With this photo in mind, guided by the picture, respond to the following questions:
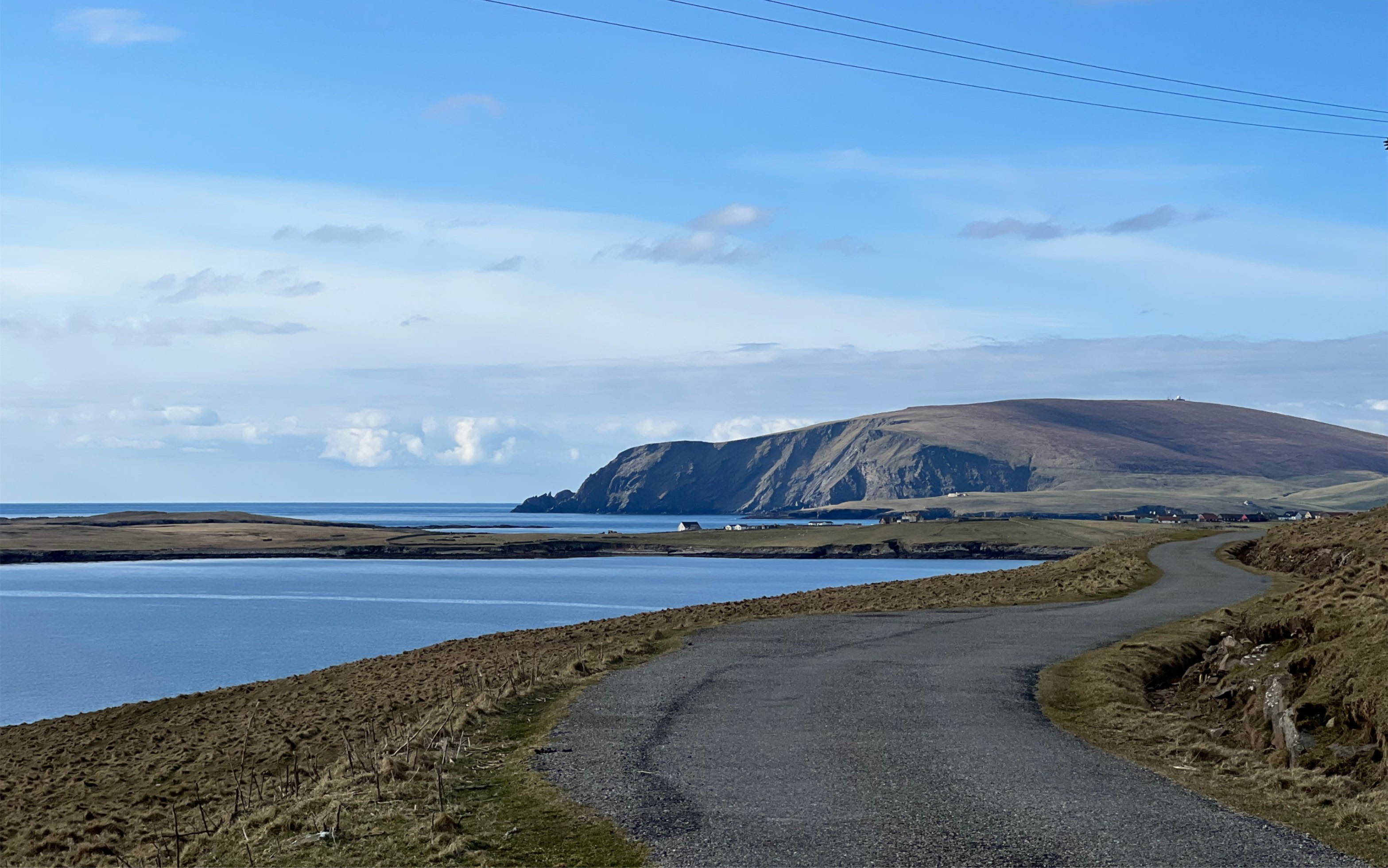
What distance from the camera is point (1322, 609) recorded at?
707 inches

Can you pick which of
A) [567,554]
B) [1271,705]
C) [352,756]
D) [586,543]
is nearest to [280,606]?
[352,756]

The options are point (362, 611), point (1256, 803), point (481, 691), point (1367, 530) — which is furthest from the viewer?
point (362, 611)

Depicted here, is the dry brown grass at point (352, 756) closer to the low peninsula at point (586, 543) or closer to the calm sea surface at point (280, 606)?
the calm sea surface at point (280, 606)

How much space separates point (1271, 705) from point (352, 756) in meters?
12.8

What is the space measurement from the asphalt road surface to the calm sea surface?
26.9 metres

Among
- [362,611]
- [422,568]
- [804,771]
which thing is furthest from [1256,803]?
[422,568]

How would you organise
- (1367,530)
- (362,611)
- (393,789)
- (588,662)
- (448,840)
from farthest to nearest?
1. (362,611)
2. (1367,530)
3. (588,662)
4. (393,789)
5. (448,840)

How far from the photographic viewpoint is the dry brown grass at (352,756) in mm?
10930

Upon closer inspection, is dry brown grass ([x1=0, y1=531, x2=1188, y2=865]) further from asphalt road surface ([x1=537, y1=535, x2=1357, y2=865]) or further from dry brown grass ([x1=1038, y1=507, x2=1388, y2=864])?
dry brown grass ([x1=1038, y1=507, x2=1388, y2=864])

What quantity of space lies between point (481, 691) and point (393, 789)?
8195mm

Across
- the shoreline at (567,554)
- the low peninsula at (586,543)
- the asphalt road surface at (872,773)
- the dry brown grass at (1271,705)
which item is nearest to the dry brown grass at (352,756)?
the asphalt road surface at (872,773)

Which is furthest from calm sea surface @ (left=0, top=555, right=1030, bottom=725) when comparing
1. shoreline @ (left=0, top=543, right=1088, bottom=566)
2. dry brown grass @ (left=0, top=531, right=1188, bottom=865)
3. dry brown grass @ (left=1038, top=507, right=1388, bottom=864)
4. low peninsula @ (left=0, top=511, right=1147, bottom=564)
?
dry brown grass @ (left=1038, top=507, right=1388, bottom=864)

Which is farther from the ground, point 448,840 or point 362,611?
point 448,840

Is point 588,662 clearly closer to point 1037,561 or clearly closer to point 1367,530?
point 1367,530
